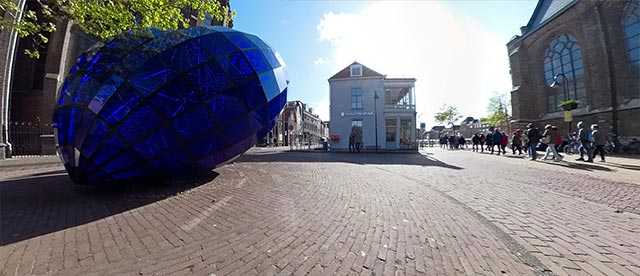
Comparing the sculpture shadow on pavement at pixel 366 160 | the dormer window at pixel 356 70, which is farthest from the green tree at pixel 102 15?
the dormer window at pixel 356 70

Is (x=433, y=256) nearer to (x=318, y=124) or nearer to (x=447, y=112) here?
(x=447, y=112)

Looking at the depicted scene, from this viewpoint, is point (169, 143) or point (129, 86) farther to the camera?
point (169, 143)

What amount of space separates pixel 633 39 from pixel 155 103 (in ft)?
96.8

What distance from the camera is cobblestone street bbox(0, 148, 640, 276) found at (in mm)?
2406

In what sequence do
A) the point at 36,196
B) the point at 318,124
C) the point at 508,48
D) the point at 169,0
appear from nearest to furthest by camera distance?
the point at 36,196 < the point at 169,0 < the point at 508,48 < the point at 318,124

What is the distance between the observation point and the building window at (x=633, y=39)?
57.9 ft

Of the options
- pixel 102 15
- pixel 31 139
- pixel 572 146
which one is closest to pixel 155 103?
pixel 102 15

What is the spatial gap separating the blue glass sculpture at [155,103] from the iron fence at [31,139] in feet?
48.9

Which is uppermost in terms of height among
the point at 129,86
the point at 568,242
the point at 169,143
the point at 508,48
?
the point at 508,48

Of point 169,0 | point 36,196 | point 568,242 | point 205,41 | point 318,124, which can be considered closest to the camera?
point 568,242

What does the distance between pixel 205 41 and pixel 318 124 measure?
84.6m

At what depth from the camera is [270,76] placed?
20.1 feet

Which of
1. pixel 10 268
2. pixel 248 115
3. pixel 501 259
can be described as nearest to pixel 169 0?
pixel 248 115

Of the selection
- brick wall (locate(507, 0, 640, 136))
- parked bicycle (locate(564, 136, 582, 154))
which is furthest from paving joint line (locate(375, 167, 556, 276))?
brick wall (locate(507, 0, 640, 136))
